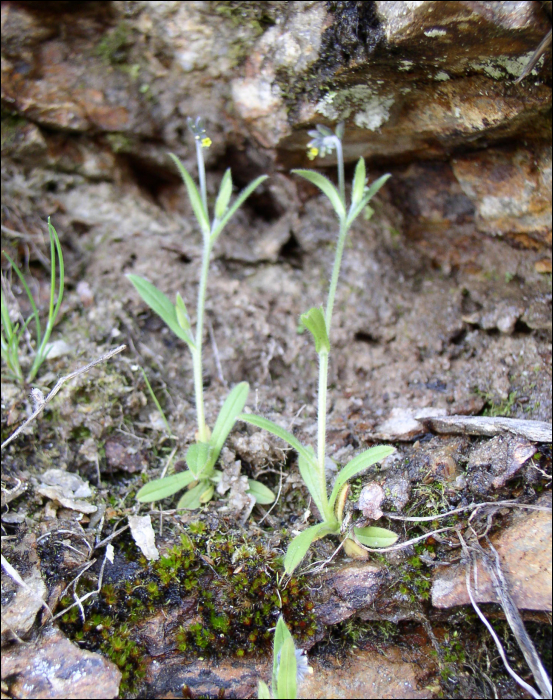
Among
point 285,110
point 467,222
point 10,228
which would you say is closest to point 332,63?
point 285,110

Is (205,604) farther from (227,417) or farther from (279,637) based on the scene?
(227,417)

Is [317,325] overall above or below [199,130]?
below

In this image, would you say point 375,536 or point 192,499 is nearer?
point 375,536

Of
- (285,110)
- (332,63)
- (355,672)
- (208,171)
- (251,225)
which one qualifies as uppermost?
(332,63)

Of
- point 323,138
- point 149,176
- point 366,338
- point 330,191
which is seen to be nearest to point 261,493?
point 366,338

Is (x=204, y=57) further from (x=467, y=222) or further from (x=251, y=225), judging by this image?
(x=467, y=222)

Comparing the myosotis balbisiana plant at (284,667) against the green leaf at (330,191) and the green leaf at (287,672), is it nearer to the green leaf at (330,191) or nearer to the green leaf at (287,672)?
the green leaf at (287,672)

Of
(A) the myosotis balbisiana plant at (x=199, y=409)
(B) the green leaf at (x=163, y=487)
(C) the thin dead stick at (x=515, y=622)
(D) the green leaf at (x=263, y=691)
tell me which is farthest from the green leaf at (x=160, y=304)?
(C) the thin dead stick at (x=515, y=622)

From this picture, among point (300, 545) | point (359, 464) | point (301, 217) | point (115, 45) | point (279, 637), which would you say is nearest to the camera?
point (279, 637)
